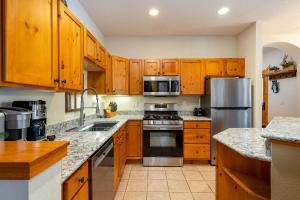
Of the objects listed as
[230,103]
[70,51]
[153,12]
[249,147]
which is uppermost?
[153,12]

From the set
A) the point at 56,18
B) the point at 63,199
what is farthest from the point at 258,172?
the point at 56,18

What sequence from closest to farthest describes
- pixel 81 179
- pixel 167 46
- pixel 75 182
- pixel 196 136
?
pixel 75 182
pixel 81 179
pixel 196 136
pixel 167 46

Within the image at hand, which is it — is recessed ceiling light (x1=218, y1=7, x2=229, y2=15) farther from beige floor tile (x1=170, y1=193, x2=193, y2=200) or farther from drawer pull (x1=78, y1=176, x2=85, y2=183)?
drawer pull (x1=78, y1=176, x2=85, y2=183)

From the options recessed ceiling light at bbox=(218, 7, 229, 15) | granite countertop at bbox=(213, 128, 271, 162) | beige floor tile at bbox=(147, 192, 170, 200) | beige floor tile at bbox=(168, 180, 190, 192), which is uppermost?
recessed ceiling light at bbox=(218, 7, 229, 15)

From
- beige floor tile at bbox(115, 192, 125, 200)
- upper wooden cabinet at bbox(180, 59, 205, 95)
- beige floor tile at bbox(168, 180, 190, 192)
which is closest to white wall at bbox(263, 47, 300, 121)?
upper wooden cabinet at bbox(180, 59, 205, 95)

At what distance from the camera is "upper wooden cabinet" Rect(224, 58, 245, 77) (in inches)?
158

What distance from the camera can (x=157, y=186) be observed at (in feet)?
9.28

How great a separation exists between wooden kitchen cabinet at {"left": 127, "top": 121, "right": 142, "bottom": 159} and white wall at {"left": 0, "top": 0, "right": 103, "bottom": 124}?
2.84 ft

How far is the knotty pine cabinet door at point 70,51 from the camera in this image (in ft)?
5.41

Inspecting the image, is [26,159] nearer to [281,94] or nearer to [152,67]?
[152,67]

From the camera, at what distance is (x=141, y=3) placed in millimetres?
2908

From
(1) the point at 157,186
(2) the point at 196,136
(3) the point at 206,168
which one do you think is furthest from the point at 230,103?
(1) the point at 157,186

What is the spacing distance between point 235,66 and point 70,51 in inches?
134

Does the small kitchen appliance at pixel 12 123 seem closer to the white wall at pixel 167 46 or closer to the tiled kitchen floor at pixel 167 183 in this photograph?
the tiled kitchen floor at pixel 167 183
